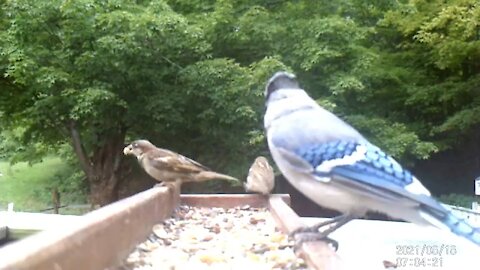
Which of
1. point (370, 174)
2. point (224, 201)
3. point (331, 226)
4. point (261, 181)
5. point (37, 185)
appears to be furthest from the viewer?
point (37, 185)

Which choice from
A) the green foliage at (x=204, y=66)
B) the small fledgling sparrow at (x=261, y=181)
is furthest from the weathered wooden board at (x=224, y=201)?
the green foliage at (x=204, y=66)

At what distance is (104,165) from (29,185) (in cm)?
439

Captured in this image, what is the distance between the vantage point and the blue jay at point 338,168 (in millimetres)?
1297

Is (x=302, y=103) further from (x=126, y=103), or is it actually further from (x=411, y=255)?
(x=126, y=103)

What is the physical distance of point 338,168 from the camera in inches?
54.2

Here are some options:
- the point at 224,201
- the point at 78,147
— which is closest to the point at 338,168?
the point at 224,201

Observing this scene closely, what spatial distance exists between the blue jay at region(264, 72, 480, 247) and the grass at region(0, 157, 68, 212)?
10504 millimetres

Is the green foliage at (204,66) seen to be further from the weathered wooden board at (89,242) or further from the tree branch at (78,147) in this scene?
the weathered wooden board at (89,242)

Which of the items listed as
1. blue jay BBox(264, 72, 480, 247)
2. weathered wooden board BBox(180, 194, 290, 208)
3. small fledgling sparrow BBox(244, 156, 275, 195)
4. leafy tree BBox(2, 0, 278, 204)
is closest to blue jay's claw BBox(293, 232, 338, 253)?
blue jay BBox(264, 72, 480, 247)

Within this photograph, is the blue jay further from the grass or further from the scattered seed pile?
the grass

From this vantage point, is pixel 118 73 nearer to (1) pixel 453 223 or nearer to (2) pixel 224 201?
(2) pixel 224 201

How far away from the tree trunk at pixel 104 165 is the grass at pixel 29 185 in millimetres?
2970

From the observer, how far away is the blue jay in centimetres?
130

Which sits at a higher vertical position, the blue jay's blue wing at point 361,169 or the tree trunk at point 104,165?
the blue jay's blue wing at point 361,169
